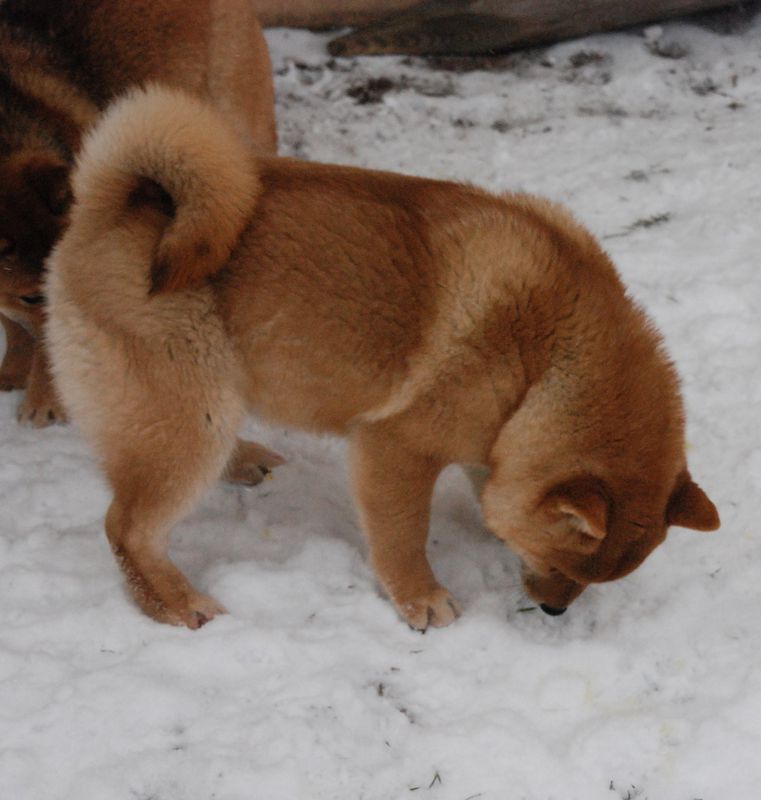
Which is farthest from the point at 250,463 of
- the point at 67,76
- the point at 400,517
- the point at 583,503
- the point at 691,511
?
the point at 67,76

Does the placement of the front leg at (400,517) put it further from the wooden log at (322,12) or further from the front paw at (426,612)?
the wooden log at (322,12)

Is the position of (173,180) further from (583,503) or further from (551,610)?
(551,610)

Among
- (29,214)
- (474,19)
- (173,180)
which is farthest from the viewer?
(474,19)

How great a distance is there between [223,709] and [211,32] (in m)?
3.01

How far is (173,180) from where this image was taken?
2645mm

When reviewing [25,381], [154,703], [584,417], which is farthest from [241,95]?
[154,703]

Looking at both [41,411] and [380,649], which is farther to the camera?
[41,411]

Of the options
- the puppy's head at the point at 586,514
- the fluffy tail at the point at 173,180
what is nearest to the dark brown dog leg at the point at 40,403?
the fluffy tail at the point at 173,180

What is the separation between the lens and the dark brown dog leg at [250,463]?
3572mm

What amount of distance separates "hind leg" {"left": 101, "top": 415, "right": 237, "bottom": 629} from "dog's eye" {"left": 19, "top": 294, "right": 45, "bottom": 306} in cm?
103

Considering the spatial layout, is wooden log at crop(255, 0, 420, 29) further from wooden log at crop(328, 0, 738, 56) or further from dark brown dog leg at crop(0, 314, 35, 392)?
dark brown dog leg at crop(0, 314, 35, 392)

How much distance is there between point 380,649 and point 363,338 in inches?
38.5

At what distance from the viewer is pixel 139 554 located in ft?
9.72

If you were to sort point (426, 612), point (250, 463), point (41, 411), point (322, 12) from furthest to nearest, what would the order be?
point (322, 12), point (41, 411), point (250, 463), point (426, 612)
